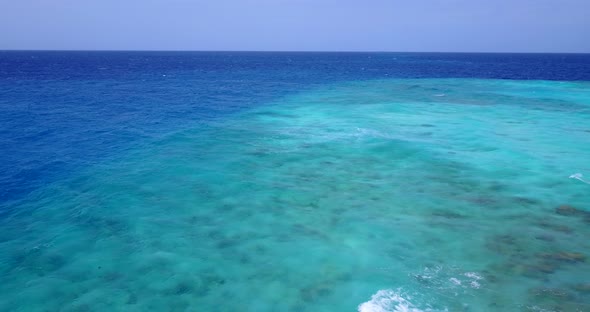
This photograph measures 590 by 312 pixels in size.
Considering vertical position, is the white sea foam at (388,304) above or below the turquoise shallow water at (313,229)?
below

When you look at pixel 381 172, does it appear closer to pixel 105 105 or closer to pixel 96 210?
pixel 96 210

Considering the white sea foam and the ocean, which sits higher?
the ocean

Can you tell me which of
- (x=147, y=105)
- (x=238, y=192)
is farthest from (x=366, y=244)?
(x=147, y=105)

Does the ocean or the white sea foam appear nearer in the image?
the white sea foam

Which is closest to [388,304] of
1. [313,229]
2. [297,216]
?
[313,229]

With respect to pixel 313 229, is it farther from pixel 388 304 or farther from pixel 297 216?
pixel 388 304
